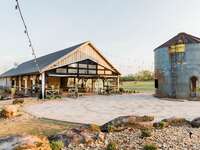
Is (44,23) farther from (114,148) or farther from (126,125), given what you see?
(114,148)

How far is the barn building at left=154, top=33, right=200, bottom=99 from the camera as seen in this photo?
75.8 ft

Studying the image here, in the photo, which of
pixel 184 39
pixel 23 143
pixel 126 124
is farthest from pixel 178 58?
pixel 23 143

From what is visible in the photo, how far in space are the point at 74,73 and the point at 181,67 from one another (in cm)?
1187

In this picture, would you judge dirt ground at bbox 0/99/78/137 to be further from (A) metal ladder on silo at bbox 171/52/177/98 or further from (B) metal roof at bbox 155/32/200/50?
(B) metal roof at bbox 155/32/200/50

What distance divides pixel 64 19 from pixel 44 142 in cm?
1774

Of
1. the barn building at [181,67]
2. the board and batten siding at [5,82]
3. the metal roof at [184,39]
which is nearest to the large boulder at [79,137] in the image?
the barn building at [181,67]

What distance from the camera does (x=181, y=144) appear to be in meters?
7.79

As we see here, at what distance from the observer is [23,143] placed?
21.6 ft

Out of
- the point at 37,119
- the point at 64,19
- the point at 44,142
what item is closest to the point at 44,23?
the point at 64,19

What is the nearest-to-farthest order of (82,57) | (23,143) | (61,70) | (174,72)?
1. (23,143)
2. (174,72)
3. (61,70)
4. (82,57)

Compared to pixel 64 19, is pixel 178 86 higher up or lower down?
lower down

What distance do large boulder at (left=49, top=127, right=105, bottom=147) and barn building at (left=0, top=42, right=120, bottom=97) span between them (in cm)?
1665

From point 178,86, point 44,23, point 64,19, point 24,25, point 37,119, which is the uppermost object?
point 64,19

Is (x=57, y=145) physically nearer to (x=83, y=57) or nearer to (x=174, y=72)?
(x=174, y=72)
